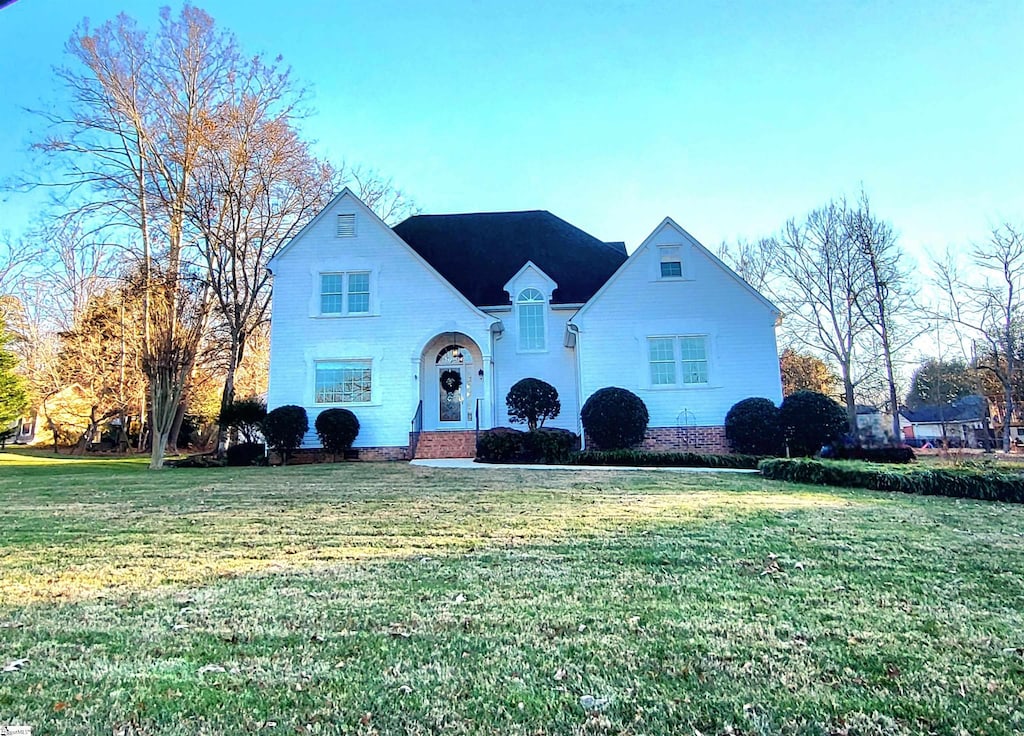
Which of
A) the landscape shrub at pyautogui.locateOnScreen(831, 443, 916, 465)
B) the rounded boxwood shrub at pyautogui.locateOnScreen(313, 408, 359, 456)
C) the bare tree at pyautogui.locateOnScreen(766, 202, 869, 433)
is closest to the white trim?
the rounded boxwood shrub at pyautogui.locateOnScreen(313, 408, 359, 456)

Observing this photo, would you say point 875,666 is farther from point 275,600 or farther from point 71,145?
point 71,145

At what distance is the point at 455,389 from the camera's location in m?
19.0

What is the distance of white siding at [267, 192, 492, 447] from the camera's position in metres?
18.1

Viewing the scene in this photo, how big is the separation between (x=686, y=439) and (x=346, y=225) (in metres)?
12.9

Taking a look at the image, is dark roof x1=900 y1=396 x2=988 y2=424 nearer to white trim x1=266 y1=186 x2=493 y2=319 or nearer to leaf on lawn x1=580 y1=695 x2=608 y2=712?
white trim x1=266 y1=186 x2=493 y2=319

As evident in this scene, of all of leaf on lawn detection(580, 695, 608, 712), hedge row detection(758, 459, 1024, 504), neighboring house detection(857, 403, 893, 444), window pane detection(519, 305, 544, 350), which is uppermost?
window pane detection(519, 305, 544, 350)

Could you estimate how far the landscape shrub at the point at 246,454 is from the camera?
18109 millimetres

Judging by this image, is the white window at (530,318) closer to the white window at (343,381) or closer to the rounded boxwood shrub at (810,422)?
the white window at (343,381)

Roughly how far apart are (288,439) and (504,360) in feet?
23.4

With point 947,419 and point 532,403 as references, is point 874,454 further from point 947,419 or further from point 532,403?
point 947,419

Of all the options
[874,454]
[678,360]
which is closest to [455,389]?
[678,360]

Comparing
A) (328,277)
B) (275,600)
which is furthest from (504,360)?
(275,600)

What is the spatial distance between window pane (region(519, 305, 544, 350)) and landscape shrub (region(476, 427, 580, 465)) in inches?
180

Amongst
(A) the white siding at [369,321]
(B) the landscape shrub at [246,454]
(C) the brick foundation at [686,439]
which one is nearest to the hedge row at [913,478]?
(C) the brick foundation at [686,439]
